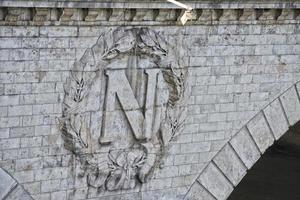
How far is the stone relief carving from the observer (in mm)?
9633

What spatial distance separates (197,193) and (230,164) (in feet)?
2.08

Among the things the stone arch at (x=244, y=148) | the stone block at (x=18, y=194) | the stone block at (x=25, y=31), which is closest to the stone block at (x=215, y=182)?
the stone arch at (x=244, y=148)

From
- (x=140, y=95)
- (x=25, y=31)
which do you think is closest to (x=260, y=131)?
(x=140, y=95)

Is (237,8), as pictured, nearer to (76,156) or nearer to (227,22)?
(227,22)

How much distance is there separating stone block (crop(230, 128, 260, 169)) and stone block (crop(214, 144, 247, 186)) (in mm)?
66

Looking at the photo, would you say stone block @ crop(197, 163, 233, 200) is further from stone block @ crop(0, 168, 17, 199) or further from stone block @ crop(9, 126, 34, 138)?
stone block @ crop(0, 168, 17, 199)

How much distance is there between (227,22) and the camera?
35.9ft

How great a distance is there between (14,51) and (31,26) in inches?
12.0

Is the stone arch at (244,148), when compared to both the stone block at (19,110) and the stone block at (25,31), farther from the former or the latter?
the stone block at (25,31)

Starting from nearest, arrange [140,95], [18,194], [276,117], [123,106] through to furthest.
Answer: [18,194]
[123,106]
[140,95]
[276,117]

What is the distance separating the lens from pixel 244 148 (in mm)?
11461

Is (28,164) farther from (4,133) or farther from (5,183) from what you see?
(4,133)

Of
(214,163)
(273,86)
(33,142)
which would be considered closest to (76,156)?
(33,142)

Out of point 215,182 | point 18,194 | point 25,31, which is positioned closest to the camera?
point 25,31
